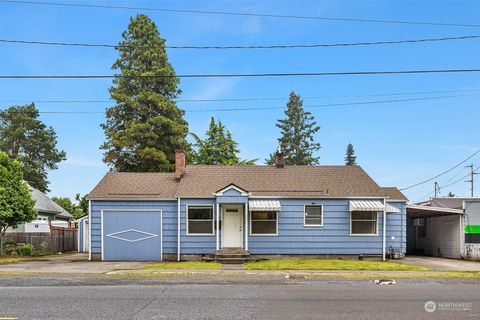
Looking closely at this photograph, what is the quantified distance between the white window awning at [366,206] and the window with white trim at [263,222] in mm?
3646

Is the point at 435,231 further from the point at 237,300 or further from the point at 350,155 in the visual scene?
the point at 350,155

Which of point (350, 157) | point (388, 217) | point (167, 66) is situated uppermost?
point (167, 66)

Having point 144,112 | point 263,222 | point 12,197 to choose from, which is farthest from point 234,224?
point 144,112

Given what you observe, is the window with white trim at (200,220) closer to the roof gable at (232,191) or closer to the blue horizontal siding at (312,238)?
the roof gable at (232,191)

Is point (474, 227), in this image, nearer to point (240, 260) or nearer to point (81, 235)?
point (240, 260)

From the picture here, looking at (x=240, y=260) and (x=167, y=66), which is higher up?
(x=167, y=66)

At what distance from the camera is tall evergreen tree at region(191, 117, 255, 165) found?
47.3 metres

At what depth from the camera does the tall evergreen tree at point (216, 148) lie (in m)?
47.3

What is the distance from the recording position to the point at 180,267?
755 inches

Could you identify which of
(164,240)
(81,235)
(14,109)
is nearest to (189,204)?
(164,240)

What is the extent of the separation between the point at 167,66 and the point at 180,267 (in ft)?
90.3

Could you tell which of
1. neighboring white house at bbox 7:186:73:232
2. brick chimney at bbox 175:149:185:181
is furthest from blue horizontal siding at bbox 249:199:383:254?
neighboring white house at bbox 7:186:73:232

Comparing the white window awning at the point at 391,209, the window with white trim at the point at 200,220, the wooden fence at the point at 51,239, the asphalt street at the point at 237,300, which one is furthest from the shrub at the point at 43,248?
the white window awning at the point at 391,209

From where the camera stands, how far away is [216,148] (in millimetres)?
47344
